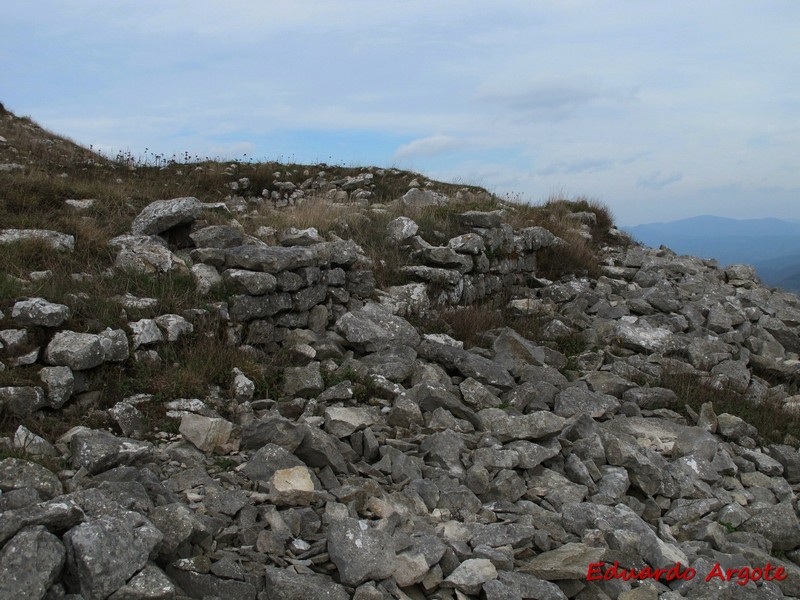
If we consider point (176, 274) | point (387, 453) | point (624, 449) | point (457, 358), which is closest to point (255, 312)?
point (176, 274)

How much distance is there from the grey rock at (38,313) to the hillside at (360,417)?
0.03 metres

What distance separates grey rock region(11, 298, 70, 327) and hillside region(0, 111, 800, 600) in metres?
0.03

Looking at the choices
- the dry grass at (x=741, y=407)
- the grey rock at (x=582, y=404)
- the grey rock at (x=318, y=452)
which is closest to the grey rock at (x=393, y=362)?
the grey rock at (x=582, y=404)

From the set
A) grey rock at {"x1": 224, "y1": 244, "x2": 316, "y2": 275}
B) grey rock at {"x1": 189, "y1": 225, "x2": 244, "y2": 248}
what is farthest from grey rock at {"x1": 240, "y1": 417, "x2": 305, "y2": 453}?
grey rock at {"x1": 189, "y1": 225, "x2": 244, "y2": 248}

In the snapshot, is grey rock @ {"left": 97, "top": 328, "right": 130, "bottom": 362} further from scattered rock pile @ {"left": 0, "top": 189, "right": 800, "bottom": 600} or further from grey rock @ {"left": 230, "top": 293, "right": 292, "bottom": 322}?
grey rock @ {"left": 230, "top": 293, "right": 292, "bottom": 322}

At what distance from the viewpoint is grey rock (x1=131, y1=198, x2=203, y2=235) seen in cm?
989

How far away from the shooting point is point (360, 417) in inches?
265

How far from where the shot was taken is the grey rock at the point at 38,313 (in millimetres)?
6844

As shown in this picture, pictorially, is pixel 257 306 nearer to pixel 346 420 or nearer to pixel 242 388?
pixel 242 388

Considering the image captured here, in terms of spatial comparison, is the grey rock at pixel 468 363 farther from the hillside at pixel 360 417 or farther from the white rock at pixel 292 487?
the white rock at pixel 292 487

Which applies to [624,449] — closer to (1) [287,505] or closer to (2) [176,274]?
(1) [287,505]

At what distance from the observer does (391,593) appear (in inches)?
174

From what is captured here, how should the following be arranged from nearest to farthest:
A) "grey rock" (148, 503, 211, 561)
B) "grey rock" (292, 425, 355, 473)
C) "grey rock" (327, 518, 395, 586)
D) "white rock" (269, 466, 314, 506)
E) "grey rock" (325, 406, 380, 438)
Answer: "grey rock" (148, 503, 211, 561) < "grey rock" (327, 518, 395, 586) < "white rock" (269, 466, 314, 506) < "grey rock" (292, 425, 355, 473) < "grey rock" (325, 406, 380, 438)

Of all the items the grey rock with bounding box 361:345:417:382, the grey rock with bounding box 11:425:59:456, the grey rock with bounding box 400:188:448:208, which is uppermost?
the grey rock with bounding box 400:188:448:208
